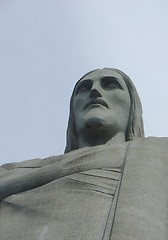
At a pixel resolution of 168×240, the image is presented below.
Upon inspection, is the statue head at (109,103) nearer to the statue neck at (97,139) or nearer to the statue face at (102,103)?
the statue face at (102,103)

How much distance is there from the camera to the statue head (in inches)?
576

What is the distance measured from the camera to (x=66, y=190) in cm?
1163

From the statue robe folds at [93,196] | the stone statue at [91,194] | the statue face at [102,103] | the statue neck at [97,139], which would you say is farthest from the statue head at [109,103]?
the statue robe folds at [93,196]

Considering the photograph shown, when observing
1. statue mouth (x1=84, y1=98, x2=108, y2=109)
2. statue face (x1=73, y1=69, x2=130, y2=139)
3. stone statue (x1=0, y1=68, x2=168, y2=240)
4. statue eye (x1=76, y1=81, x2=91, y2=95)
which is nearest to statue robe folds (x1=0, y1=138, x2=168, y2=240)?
stone statue (x1=0, y1=68, x2=168, y2=240)

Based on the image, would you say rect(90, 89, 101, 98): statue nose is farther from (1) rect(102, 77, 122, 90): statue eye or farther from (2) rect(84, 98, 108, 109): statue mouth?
(1) rect(102, 77, 122, 90): statue eye

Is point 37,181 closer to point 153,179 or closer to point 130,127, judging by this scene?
point 153,179

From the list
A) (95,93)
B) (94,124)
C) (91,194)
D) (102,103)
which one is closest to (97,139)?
(94,124)

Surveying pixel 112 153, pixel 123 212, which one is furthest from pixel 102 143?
pixel 123 212

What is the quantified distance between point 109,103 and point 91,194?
11.5ft

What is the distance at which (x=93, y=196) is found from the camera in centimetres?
1138

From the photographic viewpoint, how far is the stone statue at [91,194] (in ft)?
34.8

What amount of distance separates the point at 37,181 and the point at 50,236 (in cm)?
154

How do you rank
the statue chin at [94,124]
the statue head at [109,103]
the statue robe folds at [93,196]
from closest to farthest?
the statue robe folds at [93,196]
the statue chin at [94,124]
the statue head at [109,103]

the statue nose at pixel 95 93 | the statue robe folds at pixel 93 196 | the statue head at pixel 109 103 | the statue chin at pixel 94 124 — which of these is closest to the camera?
the statue robe folds at pixel 93 196
